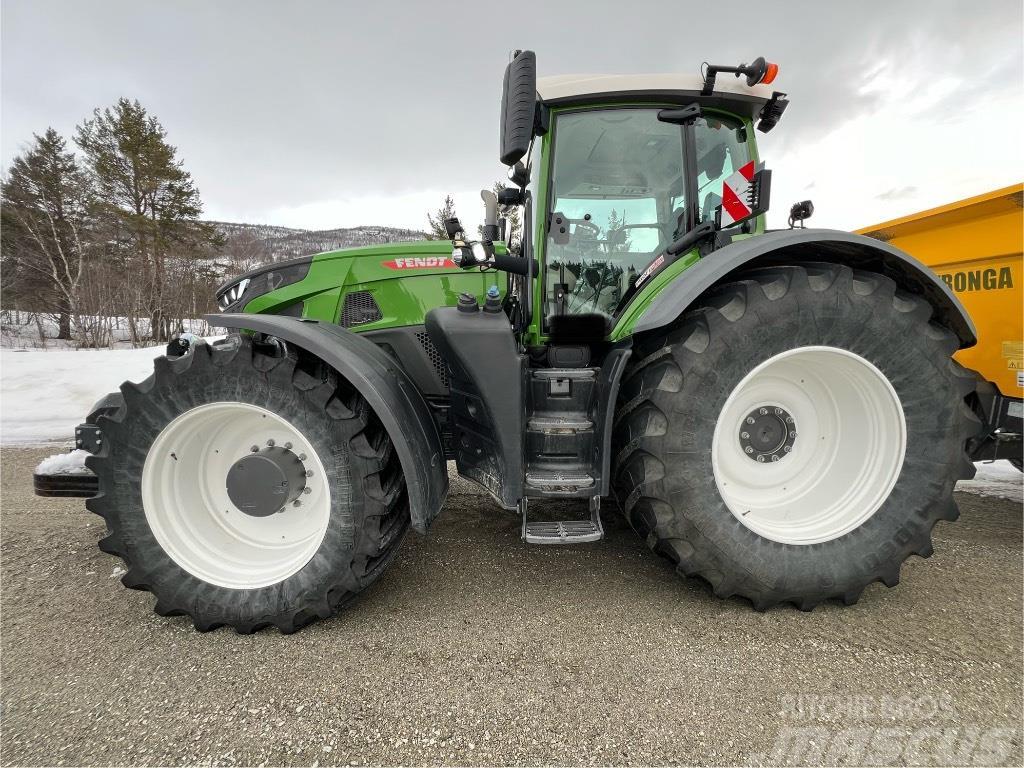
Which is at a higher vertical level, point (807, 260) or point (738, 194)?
point (738, 194)

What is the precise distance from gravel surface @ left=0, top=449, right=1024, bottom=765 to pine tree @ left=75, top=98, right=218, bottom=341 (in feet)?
66.2

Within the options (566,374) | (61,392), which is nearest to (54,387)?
(61,392)

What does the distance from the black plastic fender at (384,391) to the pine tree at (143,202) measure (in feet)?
66.6

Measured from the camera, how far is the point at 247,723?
1.38 meters

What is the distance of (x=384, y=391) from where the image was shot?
1.76 meters

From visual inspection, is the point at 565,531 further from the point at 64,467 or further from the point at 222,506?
the point at 64,467

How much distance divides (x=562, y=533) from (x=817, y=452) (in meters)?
1.25

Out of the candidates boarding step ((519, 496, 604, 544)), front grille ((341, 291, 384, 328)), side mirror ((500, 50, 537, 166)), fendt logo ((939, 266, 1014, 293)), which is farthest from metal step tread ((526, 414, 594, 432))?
fendt logo ((939, 266, 1014, 293))

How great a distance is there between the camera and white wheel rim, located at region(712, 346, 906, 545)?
1882mm

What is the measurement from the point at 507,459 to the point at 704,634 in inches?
39.1

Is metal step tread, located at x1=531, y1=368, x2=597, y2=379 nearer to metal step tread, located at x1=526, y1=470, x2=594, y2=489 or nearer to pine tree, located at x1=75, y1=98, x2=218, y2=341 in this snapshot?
metal step tread, located at x1=526, y1=470, x2=594, y2=489

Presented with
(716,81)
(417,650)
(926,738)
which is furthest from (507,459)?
(716,81)

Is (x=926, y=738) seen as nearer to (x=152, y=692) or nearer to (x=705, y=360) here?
(x=705, y=360)

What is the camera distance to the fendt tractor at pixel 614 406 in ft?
5.70
